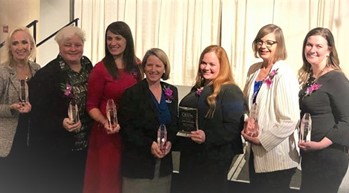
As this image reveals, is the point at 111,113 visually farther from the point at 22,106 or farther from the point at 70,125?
the point at 22,106

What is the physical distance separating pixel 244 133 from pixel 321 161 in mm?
327

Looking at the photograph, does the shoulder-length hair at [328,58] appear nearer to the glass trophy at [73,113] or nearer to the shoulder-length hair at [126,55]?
the shoulder-length hair at [126,55]

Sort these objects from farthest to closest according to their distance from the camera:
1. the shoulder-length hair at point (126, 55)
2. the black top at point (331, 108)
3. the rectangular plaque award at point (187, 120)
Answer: the shoulder-length hair at point (126, 55) < the rectangular plaque award at point (187, 120) < the black top at point (331, 108)

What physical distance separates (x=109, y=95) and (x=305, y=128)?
84cm

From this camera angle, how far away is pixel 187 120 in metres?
1.82

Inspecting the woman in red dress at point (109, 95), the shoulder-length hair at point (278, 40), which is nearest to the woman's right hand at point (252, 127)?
the shoulder-length hair at point (278, 40)

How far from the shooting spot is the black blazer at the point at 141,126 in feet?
6.14

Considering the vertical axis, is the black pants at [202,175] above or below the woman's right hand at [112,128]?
below

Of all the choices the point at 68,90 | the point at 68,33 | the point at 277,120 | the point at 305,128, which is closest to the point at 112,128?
the point at 68,90

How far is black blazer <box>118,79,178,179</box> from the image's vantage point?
1871 mm

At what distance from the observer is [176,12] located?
2.16 metres

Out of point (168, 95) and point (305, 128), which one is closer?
point (305, 128)

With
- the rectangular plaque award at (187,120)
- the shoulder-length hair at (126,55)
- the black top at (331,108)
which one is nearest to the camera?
the black top at (331,108)

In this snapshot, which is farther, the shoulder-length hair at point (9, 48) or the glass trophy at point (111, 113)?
the shoulder-length hair at point (9, 48)
